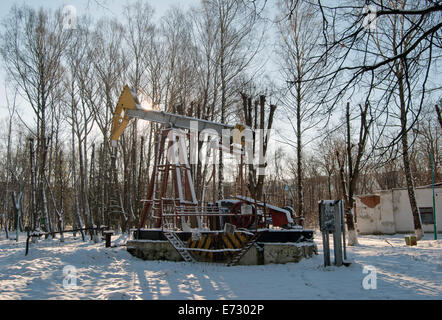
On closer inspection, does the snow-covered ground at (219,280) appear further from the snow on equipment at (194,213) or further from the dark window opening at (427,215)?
the dark window opening at (427,215)

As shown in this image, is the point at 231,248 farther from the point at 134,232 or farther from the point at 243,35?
the point at 243,35

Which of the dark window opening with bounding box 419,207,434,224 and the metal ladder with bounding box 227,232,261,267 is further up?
the dark window opening with bounding box 419,207,434,224

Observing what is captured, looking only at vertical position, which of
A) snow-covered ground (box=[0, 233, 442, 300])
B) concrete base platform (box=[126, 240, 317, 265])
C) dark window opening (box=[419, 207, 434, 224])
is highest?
dark window opening (box=[419, 207, 434, 224])

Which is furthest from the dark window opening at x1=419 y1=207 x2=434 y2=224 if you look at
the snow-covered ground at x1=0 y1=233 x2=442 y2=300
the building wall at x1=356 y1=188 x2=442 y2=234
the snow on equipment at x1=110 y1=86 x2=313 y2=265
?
the snow on equipment at x1=110 y1=86 x2=313 y2=265

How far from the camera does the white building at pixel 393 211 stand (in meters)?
22.3

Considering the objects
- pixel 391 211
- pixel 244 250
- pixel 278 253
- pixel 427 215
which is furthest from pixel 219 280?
pixel 427 215

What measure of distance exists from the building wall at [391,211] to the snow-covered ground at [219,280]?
46.4ft

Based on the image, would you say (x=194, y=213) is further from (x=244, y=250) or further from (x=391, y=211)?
(x=391, y=211)

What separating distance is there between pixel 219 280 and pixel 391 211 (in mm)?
19976

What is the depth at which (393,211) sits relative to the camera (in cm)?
2361

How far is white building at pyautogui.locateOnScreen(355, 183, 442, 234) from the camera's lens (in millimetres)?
22281

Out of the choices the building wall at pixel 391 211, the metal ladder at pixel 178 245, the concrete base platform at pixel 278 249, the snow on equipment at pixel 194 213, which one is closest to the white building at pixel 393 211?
the building wall at pixel 391 211

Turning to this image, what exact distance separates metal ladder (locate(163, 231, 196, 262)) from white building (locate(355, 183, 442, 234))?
18.2 m

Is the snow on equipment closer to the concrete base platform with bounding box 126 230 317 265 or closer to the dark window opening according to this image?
the concrete base platform with bounding box 126 230 317 265
